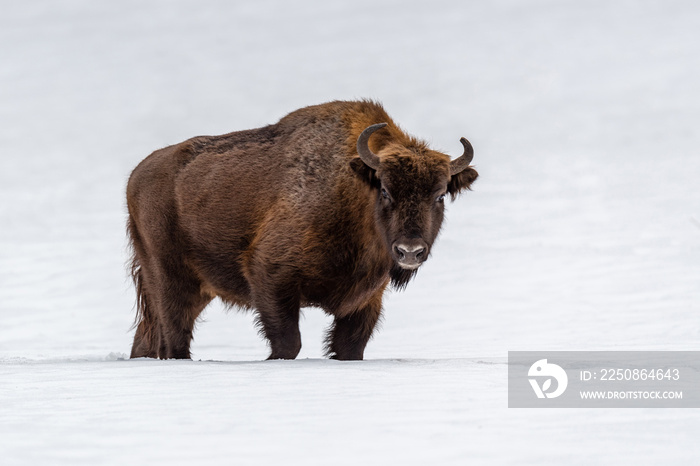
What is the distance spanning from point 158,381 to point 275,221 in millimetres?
2616

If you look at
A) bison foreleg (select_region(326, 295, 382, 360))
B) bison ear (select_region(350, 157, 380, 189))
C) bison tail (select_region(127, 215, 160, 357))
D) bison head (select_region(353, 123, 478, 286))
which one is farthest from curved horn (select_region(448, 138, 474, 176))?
bison tail (select_region(127, 215, 160, 357))

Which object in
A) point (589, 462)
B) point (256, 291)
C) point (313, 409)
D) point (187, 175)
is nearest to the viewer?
point (589, 462)

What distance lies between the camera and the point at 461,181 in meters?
8.23

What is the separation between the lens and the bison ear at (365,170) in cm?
796

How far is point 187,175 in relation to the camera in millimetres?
9477

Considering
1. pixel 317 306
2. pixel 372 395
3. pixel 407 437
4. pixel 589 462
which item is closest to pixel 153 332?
pixel 317 306

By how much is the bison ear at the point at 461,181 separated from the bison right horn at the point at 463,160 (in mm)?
63

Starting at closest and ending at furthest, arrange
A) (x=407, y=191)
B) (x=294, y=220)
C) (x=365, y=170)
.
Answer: (x=407, y=191) → (x=365, y=170) → (x=294, y=220)

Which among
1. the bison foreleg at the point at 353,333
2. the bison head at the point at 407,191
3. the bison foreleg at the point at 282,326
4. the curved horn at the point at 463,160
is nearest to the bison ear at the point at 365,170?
the bison head at the point at 407,191

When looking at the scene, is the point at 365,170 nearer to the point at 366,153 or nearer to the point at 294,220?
the point at 366,153

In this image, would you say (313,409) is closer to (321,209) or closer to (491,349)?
Answer: (321,209)

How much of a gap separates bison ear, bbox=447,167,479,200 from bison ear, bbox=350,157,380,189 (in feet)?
2.35

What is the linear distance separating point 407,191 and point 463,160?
88 centimetres

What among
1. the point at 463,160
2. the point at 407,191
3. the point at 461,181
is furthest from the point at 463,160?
the point at 407,191
